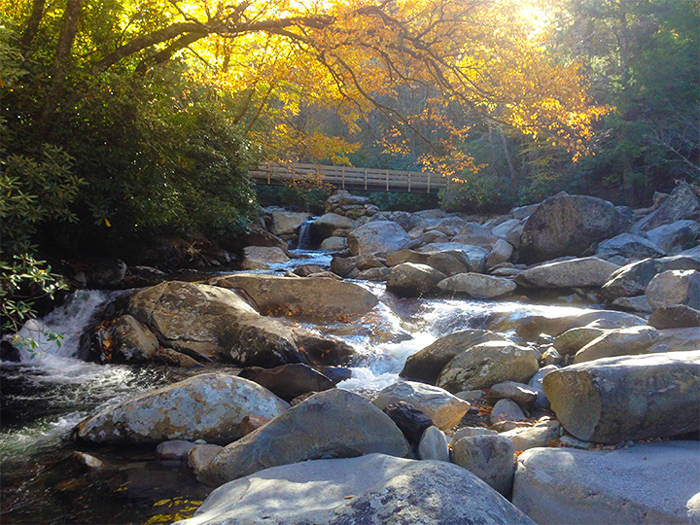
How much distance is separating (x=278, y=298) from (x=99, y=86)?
161 inches

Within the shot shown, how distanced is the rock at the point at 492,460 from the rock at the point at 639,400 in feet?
2.42

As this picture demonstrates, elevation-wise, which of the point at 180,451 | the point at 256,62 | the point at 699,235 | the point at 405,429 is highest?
the point at 256,62

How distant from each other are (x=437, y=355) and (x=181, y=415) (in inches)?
120

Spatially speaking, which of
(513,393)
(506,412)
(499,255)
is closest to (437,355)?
(513,393)

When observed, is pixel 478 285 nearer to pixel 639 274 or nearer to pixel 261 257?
pixel 639 274

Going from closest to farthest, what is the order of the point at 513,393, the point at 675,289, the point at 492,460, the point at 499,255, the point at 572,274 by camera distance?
the point at 492,460 < the point at 513,393 < the point at 675,289 < the point at 572,274 < the point at 499,255

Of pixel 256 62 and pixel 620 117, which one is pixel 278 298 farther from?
pixel 620 117

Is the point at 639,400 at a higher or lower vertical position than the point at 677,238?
lower

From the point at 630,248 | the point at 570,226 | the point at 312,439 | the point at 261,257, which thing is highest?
the point at 570,226

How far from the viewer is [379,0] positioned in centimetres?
684

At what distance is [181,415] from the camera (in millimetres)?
4137

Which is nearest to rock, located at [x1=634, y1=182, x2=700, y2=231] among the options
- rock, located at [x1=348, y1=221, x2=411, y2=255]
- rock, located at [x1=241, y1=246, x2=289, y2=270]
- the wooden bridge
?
rock, located at [x1=348, y1=221, x2=411, y2=255]

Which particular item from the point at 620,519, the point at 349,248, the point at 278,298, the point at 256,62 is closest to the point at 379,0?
the point at 256,62

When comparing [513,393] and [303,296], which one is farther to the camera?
[303,296]
